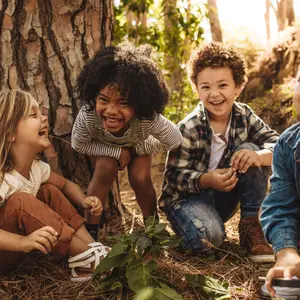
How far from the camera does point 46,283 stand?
2.31 metres

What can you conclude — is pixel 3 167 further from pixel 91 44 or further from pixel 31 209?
pixel 91 44

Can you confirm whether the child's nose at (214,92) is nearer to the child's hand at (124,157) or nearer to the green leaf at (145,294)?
the child's hand at (124,157)

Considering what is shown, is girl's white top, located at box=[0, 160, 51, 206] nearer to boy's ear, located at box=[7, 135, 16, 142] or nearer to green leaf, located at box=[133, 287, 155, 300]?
boy's ear, located at box=[7, 135, 16, 142]

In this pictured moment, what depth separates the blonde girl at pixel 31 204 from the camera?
218 centimetres

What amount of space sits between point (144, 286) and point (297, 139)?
822mm

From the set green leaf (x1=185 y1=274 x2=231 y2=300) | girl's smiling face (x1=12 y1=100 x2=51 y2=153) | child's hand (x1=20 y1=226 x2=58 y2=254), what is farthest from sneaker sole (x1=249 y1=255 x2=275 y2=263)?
girl's smiling face (x1=12 y1=100 x2=51 y2=153)

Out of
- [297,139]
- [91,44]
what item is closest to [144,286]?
[297,139]

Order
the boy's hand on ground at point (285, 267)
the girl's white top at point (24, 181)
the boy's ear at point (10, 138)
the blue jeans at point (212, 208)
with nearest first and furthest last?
the boy's hand on ground at point (285, 267) < the girl's white top at point (24, 181) < the boy's ear at point (10, 138) < the blue jeans at point (212, 208)

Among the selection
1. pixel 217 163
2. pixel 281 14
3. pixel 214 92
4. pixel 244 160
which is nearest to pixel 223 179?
pixel 244 160

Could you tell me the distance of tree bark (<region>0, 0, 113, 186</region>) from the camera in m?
2.79

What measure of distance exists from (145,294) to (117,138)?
3.42 feet

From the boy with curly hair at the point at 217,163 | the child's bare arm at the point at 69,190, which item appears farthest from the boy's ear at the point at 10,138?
the boy with curly hair at the point at 217,163

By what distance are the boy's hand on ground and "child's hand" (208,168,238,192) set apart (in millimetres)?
837

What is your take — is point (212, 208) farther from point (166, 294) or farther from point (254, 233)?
point (166, 294)
